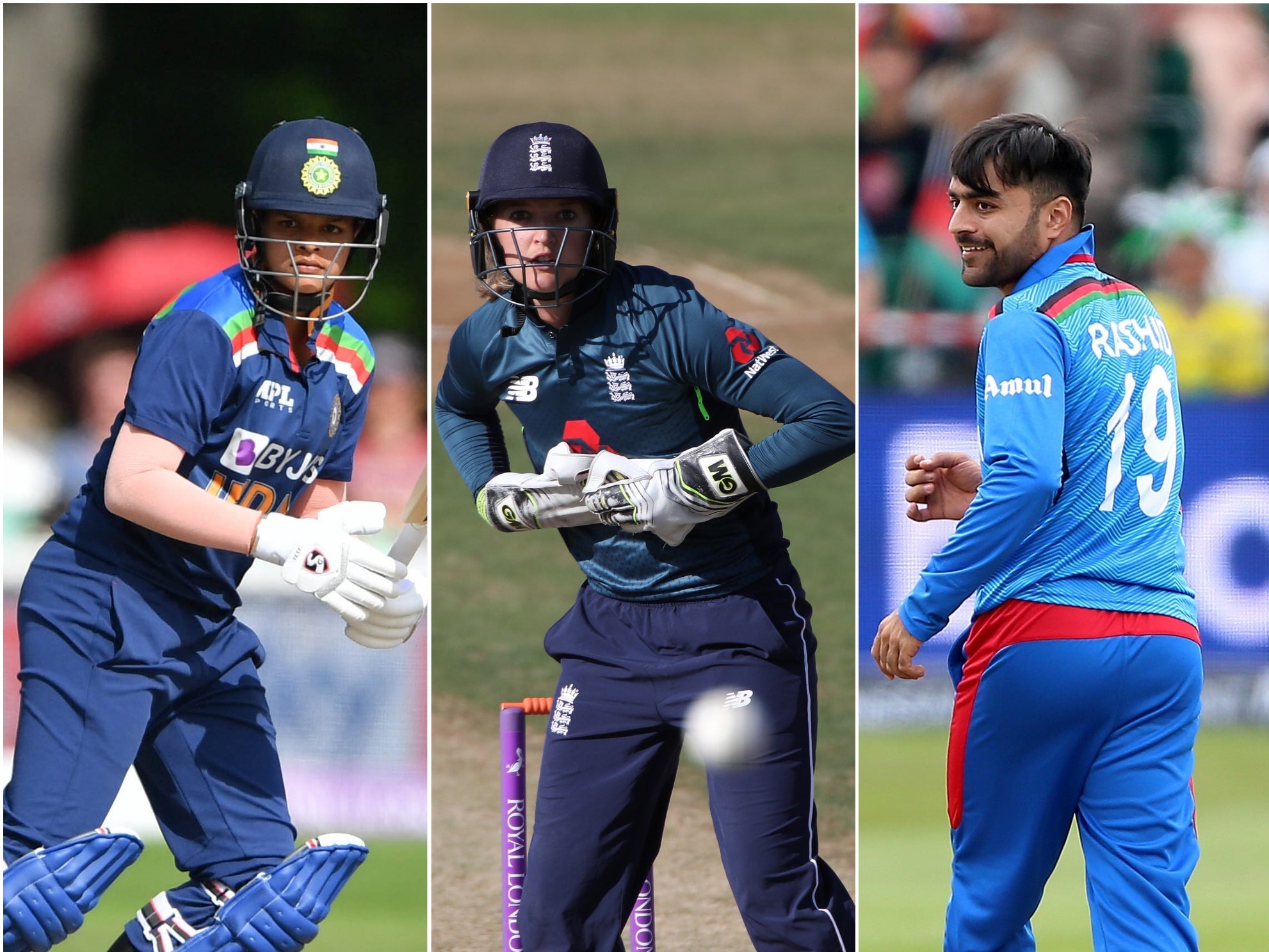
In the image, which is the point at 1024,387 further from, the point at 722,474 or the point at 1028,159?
the point at 722,474

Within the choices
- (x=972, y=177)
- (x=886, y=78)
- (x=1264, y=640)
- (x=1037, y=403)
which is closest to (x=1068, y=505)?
(x=1037, y=403)

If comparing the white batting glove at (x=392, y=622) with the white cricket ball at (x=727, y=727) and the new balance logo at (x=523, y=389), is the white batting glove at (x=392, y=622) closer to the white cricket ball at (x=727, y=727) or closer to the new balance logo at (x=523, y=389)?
the new balance logo at (x=523, y=389)

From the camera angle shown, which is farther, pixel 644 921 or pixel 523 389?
pixel 644 921

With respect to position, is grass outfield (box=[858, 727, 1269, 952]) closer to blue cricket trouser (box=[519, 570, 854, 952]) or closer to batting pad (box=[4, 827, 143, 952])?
blue cricket trouser (box=[519, 570, 854, 952])

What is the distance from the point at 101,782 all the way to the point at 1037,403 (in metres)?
2.00

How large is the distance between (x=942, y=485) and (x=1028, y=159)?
667 mm

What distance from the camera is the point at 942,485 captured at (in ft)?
9.95

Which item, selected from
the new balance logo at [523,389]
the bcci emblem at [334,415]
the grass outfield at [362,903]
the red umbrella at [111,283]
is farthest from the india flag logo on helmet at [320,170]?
the red umbrella at [111,283]

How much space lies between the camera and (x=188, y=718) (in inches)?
130

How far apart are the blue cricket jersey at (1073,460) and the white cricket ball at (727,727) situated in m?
0.51

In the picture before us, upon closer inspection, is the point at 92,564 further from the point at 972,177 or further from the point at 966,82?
the point at 966,82

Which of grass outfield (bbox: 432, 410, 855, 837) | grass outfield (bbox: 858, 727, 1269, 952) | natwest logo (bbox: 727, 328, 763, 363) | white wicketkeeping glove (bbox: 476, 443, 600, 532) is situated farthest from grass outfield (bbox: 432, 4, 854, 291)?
natwest logo (bbox: 727, 328, 763, 363)

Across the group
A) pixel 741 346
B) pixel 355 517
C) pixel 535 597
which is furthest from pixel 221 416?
pixel 535 597

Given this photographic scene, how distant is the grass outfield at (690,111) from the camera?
31.5 ft
